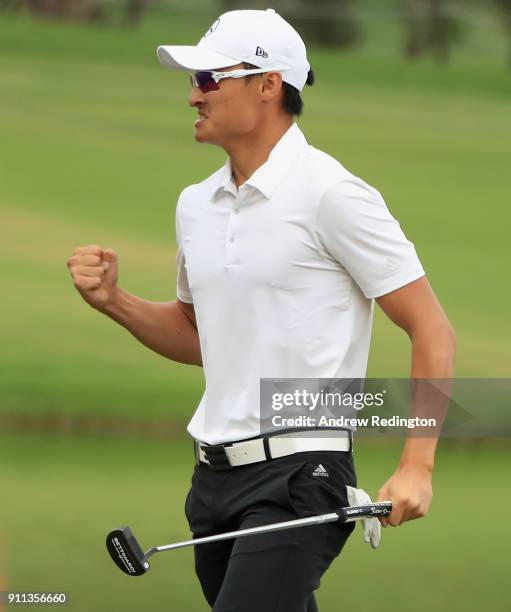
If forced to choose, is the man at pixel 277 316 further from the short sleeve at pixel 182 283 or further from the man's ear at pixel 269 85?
the short sleeve at pixel 182 283

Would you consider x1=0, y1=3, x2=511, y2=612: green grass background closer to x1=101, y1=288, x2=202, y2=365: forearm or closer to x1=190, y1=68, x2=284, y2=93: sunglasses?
x1=101, y1=288, x2=202, y2=365: forearm

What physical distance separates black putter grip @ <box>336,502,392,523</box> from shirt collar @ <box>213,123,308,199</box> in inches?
27.5

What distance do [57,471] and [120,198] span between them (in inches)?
335

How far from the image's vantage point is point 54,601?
631 centimetres

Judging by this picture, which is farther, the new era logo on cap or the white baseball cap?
the white baseball cap

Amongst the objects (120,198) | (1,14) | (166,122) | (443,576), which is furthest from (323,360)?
(1,14)

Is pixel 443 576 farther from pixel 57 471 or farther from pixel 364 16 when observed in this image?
pixel 364 16

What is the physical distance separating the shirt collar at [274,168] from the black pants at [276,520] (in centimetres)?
59

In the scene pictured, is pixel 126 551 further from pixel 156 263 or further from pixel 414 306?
pixel 156 263

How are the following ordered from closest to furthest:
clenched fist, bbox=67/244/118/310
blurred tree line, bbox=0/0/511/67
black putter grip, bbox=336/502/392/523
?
black putter grip, bbox=336/502/392/523, clenched fist, bbox=67/244/118/310, blurred tree line, bbox=0/0/511/67

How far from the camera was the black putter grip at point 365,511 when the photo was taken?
3.87m

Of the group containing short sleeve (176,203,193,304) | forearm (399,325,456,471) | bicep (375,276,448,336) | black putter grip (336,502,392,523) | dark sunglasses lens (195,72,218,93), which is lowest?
black putter grip (336,502,392,523)

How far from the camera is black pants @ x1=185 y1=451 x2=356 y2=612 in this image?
13.0ft

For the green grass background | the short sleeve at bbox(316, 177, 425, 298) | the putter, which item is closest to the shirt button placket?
the short sleeve at bbox(316, 177, 425, 298)
